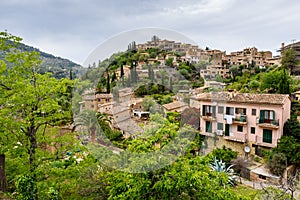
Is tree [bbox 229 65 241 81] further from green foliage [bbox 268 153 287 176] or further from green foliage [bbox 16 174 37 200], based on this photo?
green foliage [bbox 16 174 37 200]

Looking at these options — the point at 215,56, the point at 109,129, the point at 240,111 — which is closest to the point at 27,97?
the point at 109,129

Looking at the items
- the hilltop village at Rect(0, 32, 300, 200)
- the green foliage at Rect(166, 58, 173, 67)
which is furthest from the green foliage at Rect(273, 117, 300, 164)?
the green foliage at Rect(166, 58, 173, 67)

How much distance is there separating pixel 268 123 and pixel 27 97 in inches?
418

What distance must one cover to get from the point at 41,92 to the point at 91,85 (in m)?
1.15

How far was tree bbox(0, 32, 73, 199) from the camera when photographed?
495 centimetres

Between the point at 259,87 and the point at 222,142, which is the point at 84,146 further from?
the point at 259,87

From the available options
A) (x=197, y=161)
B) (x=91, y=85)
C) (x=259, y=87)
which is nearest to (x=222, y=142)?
(x=259, y=87)

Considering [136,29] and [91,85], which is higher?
[136,29]

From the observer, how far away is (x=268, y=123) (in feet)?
38.1

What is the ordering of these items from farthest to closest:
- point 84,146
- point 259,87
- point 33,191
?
point 259,87 → point 84,146 → point 33,191

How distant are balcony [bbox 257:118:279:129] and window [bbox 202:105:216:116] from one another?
223 centimetres

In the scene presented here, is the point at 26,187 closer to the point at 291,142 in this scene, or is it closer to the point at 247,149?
the point at 247,149

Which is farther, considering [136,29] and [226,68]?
[226,68]

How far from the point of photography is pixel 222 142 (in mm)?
13148
